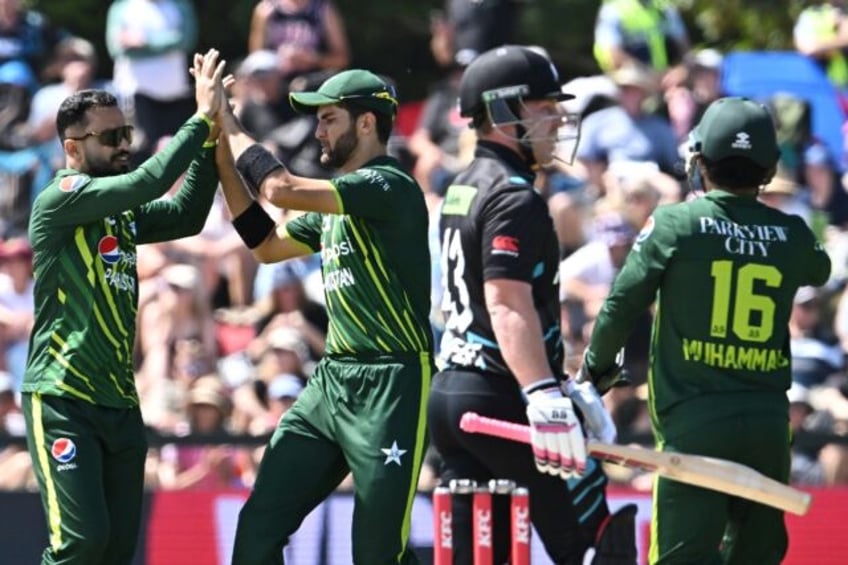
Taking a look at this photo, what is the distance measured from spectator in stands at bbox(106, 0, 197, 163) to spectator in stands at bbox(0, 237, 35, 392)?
166 centimetres

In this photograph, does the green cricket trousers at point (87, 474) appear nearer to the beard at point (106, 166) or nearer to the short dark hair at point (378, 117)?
the beard at point (106, 166)

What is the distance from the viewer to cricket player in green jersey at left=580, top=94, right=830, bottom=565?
22.6 feet

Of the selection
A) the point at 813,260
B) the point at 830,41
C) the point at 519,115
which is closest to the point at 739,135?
the point at 813,260

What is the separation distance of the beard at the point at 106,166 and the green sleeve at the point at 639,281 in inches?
73.5

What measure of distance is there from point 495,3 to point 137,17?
2542mm

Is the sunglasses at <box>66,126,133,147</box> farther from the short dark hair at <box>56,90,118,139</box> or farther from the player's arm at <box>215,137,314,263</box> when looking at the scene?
the player's arm at <box>215,137,314,263</box>

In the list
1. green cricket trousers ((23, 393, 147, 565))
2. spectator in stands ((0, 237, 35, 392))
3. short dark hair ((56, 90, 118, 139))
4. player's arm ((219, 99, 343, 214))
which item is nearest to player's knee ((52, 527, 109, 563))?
green cricket trousers ((23, 393, 147, 565))

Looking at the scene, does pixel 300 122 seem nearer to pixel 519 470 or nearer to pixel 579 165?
pixel 579 165

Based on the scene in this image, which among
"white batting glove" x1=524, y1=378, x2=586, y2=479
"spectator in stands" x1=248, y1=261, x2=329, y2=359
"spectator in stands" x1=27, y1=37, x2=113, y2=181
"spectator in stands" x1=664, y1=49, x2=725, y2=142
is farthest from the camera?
"spectator in stands" x1=27, y1=37, x2=113, y2=181

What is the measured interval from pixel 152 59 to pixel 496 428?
7.87 metres

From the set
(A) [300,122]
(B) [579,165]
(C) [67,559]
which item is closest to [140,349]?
(A) [300,122]

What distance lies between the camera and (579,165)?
1336 centimetres

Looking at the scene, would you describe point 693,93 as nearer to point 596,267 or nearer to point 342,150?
point 596,267

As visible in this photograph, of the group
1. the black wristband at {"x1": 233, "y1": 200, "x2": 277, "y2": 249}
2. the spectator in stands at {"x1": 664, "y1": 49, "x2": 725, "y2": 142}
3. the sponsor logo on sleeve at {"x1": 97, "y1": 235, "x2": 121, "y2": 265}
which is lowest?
the sponsor logo on sleeve at {"x1": 97, "y1": 235, "x2": 121, "y2": 265}
